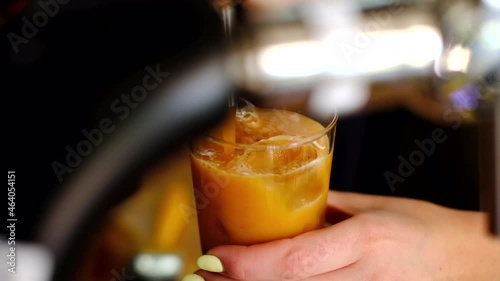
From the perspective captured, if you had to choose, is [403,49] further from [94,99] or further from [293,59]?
[94,99]

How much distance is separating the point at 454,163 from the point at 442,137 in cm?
3

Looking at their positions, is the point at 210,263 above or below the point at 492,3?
below

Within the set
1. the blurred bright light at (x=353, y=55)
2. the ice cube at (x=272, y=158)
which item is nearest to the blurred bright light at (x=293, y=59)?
the blurred bright light at (x=353, y=55)

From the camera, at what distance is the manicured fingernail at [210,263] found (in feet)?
1.51

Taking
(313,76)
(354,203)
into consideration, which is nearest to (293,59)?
(313,76)

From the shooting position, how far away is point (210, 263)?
47 cm

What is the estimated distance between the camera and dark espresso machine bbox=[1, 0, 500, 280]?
1.57 feet

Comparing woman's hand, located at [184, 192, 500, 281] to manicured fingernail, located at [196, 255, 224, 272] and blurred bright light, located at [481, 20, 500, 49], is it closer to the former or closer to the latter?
manicured fingernail, located at [196, 255, 224, 272]

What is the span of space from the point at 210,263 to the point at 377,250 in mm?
143

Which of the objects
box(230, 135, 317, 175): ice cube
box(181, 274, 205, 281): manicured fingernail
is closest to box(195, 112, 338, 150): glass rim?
box(230, 135, 317, 175): ice cube

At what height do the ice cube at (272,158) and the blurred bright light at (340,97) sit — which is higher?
the blurred bright light at (340,97)

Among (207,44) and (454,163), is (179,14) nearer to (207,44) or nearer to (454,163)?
(207,44)

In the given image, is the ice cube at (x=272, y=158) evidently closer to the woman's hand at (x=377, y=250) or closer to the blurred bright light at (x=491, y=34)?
the woman's hand at (x=377, y=250)

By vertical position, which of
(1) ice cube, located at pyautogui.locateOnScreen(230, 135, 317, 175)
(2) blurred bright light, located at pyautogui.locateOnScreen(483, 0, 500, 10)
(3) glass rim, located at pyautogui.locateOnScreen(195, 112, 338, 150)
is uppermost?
(2) blurred bright light, located at pyautogui.locateOnScreen(483, 0, 500, 10)
